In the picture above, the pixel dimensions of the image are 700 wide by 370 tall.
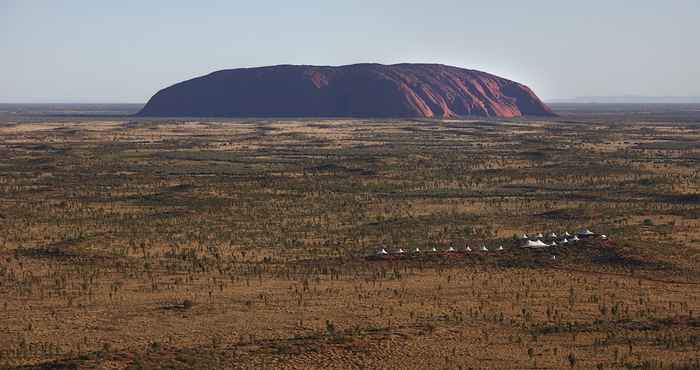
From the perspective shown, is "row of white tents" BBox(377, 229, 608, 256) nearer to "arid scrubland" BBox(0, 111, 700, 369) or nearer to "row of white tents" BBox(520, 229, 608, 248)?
"row of white tents" BBox(520, 229, 608, 248)

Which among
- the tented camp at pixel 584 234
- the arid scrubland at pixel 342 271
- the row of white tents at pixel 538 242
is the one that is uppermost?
the tented camp at pixel 584 234

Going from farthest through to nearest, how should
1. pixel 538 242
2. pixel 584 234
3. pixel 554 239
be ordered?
1. pixel 554 239
2. pixel 584 234
3. pixel 538 242

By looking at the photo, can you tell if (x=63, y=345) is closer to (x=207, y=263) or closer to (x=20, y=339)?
(x=20, y=339)

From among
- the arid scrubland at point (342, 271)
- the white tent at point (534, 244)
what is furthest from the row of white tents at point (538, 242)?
the arid scrubland at point (342, 271)

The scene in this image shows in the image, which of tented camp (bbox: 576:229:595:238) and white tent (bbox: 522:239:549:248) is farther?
tented camp (bbox: 576:229:595:238)

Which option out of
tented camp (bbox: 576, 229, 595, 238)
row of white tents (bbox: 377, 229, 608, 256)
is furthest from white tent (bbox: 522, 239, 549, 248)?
tented camp (bbox: 576, 229, 595, 238)

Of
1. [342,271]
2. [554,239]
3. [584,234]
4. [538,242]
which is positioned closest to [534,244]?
[538,242]

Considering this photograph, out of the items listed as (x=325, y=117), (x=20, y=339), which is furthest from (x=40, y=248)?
(x=325, y=117)

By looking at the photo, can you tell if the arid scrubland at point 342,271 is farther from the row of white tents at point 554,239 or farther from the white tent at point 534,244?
the row of white tents at point 554,239

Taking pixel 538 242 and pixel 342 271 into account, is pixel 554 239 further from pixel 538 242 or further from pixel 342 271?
pixel 342 271
